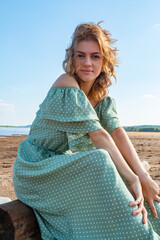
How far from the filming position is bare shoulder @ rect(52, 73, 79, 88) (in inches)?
72.8

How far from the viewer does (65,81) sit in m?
1.86

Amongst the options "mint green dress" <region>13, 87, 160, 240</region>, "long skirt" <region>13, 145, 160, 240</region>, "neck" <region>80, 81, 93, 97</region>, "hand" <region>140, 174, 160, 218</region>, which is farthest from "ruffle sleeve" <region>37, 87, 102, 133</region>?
"hand" <region>140, 174, 160, 218</region>

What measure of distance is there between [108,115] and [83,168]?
83 centimetres

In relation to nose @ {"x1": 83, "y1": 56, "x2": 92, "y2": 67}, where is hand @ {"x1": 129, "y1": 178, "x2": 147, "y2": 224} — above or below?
below

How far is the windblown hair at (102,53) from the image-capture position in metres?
1.95

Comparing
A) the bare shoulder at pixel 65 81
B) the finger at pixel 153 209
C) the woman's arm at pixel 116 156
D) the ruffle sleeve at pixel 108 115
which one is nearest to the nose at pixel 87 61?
the bare shoulder at pixel 65 81

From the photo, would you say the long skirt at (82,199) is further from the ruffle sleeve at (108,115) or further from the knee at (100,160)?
the ruffle sleeve at (108,115)

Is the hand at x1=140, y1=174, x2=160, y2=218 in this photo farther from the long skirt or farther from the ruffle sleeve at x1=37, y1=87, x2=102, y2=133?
the ruffle sleeve at x1=37, y1=87, x2=102, y2=133

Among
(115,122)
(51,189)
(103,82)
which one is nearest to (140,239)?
(51,189)

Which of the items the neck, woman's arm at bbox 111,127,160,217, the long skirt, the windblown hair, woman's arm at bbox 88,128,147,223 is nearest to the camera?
the long skirt

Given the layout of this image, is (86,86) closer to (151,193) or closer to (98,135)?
(98,135)

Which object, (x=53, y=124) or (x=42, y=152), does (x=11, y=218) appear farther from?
(x=53, y=124)

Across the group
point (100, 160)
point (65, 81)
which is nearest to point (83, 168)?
point (100, 160)

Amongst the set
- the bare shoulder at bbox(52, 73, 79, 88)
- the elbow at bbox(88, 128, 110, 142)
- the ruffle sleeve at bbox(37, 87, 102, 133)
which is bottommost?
the elbow at bbox(88, 128, 110, 142)
